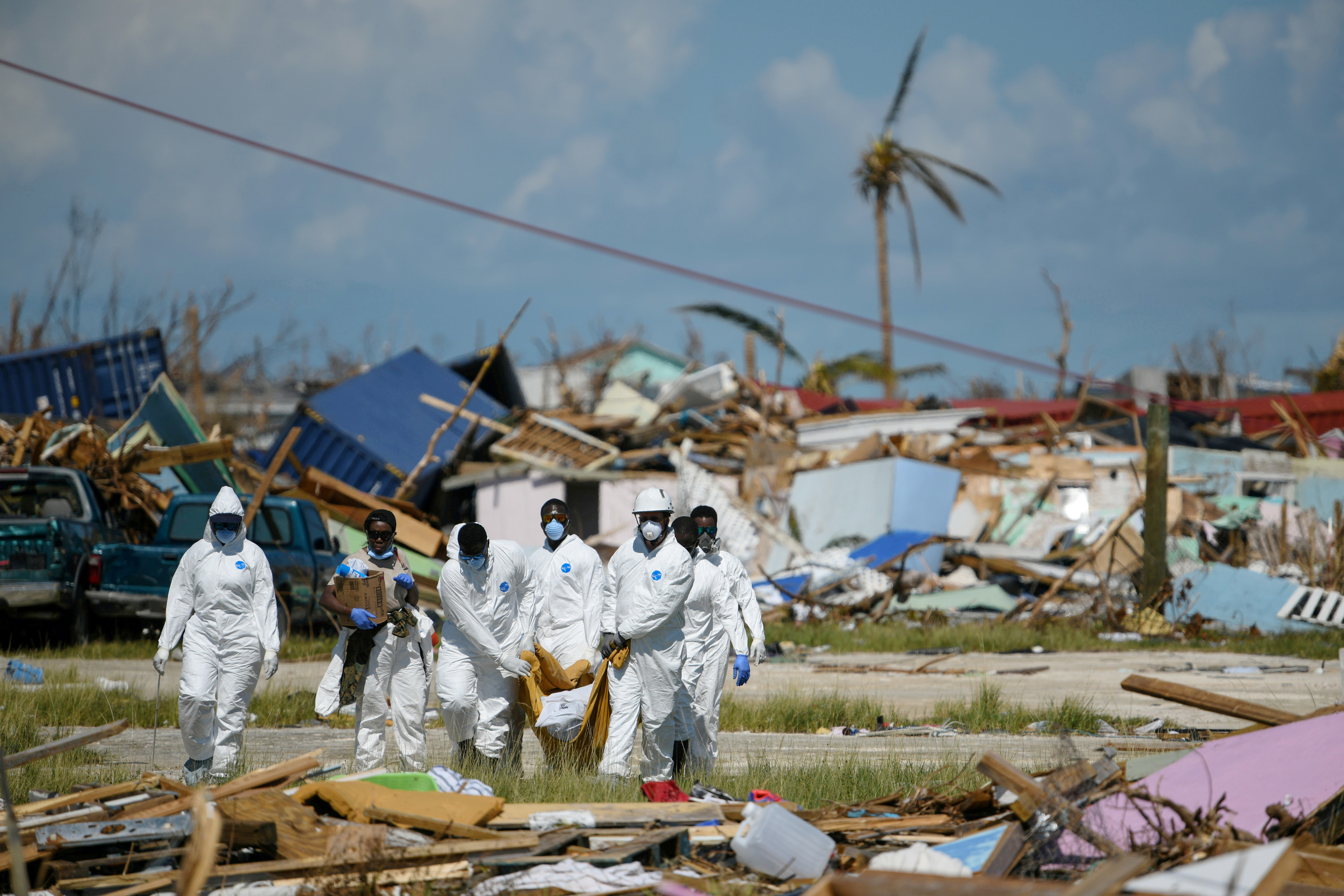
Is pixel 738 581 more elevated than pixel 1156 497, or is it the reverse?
pixel 1156 497

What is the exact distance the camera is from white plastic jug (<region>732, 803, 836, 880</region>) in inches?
181

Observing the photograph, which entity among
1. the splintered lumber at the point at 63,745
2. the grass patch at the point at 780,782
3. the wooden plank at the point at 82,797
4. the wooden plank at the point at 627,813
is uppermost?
the splintered lumber at the point at 63,745

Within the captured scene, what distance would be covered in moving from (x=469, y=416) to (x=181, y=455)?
24.0 ft

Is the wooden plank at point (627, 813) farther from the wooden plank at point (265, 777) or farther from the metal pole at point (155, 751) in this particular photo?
the metal pole at point (155, 751)

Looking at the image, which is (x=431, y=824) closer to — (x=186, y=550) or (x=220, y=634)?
(x=220, y=634)

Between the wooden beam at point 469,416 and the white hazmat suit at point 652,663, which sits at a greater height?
the wooden beam at point 469,416

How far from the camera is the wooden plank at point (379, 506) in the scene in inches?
643

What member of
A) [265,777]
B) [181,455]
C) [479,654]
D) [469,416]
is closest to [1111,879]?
[265,777]

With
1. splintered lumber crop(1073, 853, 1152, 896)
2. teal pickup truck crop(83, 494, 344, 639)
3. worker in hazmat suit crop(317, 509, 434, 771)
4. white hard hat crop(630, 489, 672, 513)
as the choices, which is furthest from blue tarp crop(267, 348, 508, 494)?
splintered lumber crop(1073, 853, 1152, 896)

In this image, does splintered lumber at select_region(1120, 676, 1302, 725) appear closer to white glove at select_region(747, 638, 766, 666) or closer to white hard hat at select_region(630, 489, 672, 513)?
white glove at select_region(747, 638, 766, 666)

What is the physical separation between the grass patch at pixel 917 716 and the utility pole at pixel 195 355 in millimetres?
19356

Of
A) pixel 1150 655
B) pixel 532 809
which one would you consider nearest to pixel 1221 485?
pixel 1150 655

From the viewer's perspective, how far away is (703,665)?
708 centimetres

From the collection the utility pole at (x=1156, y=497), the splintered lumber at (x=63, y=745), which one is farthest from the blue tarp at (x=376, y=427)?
the splintered lumber at (x=63, y=745)
